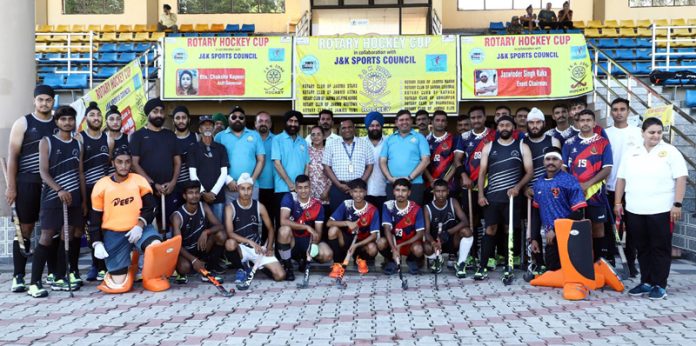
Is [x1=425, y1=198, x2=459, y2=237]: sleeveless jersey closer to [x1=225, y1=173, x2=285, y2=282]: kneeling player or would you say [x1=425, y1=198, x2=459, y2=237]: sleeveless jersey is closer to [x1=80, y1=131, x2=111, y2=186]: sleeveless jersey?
[x1=225, y1=173, x2=285, y2=282]: kneeling player

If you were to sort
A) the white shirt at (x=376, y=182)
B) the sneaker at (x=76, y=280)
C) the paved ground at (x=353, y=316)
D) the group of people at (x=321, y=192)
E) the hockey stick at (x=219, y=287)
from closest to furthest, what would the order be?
the paved ground at (x=353, y=316), the hockey stick at (x=219, y=287), the group of people at (x=321, y=192), the sneaker at (x=76, y=280), the white shirt at (x=376, y=182)

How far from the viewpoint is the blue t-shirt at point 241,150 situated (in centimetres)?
816

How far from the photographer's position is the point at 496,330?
5211 millimetres

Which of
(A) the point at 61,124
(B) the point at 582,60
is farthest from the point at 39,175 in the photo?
(B) the point at 582,60

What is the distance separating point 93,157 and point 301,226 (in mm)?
2382

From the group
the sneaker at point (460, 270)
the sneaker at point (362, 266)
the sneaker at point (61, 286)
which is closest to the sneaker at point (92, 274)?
the sneaker at point (61, 286)

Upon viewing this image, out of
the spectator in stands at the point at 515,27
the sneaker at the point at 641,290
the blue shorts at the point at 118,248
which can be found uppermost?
the spectator in stands at the point at 515,27

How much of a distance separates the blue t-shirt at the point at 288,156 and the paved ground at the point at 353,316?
1.59m

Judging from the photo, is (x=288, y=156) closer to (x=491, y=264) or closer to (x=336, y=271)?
(x=336, y=271)

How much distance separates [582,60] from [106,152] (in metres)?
8.23

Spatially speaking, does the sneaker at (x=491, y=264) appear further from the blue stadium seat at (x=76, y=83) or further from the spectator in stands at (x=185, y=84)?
the blue stadium seat at (x=76, y=83)

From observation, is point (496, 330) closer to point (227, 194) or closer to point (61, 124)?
point (227, 194)

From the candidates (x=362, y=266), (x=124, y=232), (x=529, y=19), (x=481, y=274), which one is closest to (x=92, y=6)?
(x=529, y=19)

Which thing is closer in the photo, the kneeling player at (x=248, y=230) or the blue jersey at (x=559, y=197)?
the blue jersey at (x=559, y=197)
